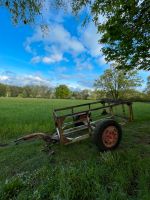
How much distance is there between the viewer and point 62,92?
95188 millimetres

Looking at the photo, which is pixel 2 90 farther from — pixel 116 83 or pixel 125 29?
pixel 125 29

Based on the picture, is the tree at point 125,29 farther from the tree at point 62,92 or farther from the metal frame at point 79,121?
the tree at point 62,92

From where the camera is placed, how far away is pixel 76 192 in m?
3.69

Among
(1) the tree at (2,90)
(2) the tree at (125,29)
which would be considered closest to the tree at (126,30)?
(2) the tree at (125,29)

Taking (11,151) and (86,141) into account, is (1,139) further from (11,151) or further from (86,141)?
(86,141)

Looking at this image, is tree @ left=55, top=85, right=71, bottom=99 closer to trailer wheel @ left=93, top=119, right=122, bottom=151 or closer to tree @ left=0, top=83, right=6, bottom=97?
tree @ left=0, top=83, right=6, bottom=97

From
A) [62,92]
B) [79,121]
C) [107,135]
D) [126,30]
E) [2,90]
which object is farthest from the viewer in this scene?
[2,90]

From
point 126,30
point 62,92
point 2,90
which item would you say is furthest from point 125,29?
point 2,90

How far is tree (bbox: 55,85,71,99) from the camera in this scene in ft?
312

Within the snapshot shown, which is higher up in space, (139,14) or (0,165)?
(139,14)

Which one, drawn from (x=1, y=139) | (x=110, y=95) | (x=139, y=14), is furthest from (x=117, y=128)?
(x=110, y=95)

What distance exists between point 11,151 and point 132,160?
4.05 metres

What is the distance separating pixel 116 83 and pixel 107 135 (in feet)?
168

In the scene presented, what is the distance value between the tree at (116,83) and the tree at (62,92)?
1520 inches
